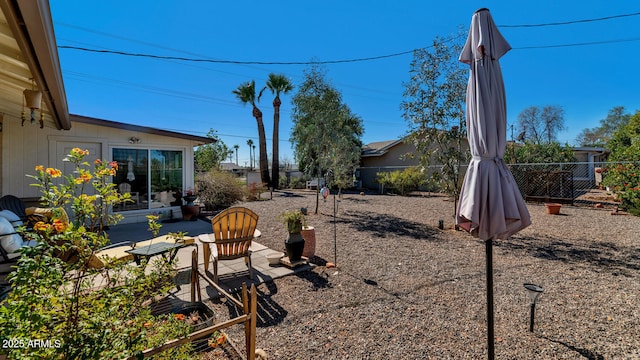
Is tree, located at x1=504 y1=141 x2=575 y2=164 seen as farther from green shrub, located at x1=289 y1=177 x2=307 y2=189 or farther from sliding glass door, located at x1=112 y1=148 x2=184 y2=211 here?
sliding glass door, located at x1=112 y1=148 x2=184 y2=211

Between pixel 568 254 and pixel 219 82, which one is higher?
pixel 219 82

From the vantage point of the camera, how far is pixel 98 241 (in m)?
1.52

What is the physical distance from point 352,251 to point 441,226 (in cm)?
322

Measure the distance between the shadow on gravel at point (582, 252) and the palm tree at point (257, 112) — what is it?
16.4 metres

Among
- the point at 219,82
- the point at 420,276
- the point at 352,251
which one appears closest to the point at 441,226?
the point at 352,251

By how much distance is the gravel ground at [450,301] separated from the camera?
8.48 ft

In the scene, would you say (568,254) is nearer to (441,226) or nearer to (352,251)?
(441,226)

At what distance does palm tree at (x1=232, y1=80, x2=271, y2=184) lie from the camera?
2033 cm

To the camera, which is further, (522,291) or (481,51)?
(522,291)

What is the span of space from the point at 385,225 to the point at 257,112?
1555cm

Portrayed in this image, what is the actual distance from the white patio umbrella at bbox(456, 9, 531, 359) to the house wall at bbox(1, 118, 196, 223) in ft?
28.5

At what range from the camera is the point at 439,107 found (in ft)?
24.4

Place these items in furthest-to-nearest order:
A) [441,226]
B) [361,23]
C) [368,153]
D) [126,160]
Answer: [368,153], [361,23], [126,160], [441,226]

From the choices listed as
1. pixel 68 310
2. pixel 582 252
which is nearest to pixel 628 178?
pixel 582 252
